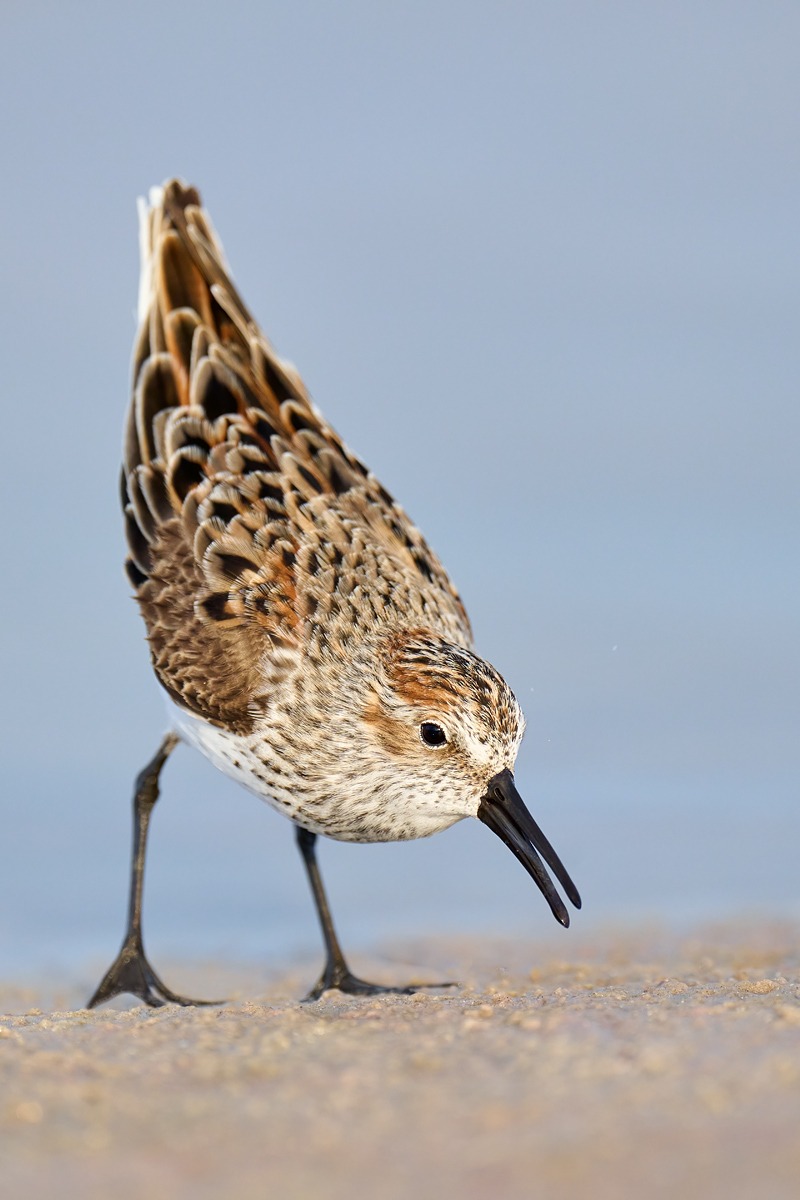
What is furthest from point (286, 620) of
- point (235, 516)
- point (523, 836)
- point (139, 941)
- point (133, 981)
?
point (133, 981)

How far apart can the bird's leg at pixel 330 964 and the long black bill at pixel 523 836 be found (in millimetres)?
1251

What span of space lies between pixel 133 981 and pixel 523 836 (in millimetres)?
2780

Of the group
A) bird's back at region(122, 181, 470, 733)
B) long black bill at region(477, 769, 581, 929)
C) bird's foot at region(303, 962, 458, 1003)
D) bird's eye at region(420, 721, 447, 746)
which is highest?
bird's back at region(122, 181, 470, 733)

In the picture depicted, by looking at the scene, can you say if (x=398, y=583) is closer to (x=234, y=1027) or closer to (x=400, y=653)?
(x=400, y=653)

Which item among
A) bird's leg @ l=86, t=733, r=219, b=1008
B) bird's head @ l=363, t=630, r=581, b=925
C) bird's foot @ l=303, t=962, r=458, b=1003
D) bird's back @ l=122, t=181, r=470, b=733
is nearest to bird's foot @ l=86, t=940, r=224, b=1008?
bird's leg @ l=86, t=733, r=219, b=1008

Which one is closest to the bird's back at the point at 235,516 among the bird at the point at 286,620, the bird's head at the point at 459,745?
the bird at the point at 286,620

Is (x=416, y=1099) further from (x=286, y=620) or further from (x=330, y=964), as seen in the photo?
(x=330, y=964)

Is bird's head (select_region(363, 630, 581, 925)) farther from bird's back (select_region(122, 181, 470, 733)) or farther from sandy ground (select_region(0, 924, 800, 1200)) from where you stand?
sandy ground (select_region(0, 924, 800, 1200))

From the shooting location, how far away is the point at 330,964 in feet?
28.5

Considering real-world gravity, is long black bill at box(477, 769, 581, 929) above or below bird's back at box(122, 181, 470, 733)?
below

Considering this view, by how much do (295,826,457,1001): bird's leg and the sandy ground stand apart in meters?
2.23

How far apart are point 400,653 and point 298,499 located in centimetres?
132

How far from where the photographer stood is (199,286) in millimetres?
9461

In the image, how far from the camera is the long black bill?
6754 mm
